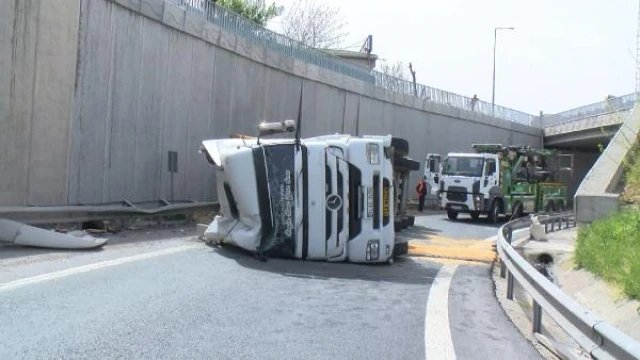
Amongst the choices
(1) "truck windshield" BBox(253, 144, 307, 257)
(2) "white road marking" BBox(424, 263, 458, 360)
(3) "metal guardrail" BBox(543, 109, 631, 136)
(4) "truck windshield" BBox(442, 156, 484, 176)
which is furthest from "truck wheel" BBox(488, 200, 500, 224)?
(1) "truck windshield" BBox(253, 144, 307, 257)

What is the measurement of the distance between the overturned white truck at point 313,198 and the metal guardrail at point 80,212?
4.00 metres

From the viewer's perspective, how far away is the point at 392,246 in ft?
33.3

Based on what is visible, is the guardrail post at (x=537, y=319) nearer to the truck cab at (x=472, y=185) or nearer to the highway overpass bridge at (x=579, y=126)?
the truck cab at (x=472, y=185)

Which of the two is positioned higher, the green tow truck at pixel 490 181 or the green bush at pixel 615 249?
the green tow truck at pixel 490 181

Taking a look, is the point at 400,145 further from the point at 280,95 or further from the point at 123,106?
the point at 280,95

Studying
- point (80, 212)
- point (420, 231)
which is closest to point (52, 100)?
point (80, 212)

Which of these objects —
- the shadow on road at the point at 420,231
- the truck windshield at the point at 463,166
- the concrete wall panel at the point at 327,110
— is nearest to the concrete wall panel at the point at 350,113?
the concrete wall panel at the point at 327,110

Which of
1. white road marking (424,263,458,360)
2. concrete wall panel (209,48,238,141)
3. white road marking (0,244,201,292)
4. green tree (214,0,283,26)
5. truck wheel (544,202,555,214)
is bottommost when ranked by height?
white road marking (424,263,458,360)

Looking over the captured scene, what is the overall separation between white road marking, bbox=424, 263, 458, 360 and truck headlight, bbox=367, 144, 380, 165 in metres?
1.97

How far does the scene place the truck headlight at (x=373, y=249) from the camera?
9.87 m

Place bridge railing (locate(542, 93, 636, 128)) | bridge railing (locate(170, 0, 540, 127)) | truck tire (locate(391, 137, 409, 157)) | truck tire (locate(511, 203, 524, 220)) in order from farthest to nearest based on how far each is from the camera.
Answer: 1. bridge railing (locate(542, 93, 636, 128))
2. truck tire (locate(511, 203, 524, 220))
3. bridge railing (locate(170, 0, 540, 127))
4. truck tire (locate(391, 137, 409, 157))

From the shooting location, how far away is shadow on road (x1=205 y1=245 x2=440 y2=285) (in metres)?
8.86

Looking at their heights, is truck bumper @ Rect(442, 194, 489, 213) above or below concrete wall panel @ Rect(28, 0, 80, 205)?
below

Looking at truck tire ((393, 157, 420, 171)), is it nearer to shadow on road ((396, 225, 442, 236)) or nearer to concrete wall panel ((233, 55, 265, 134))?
shadow on road ((396, 225, 442, 236))
